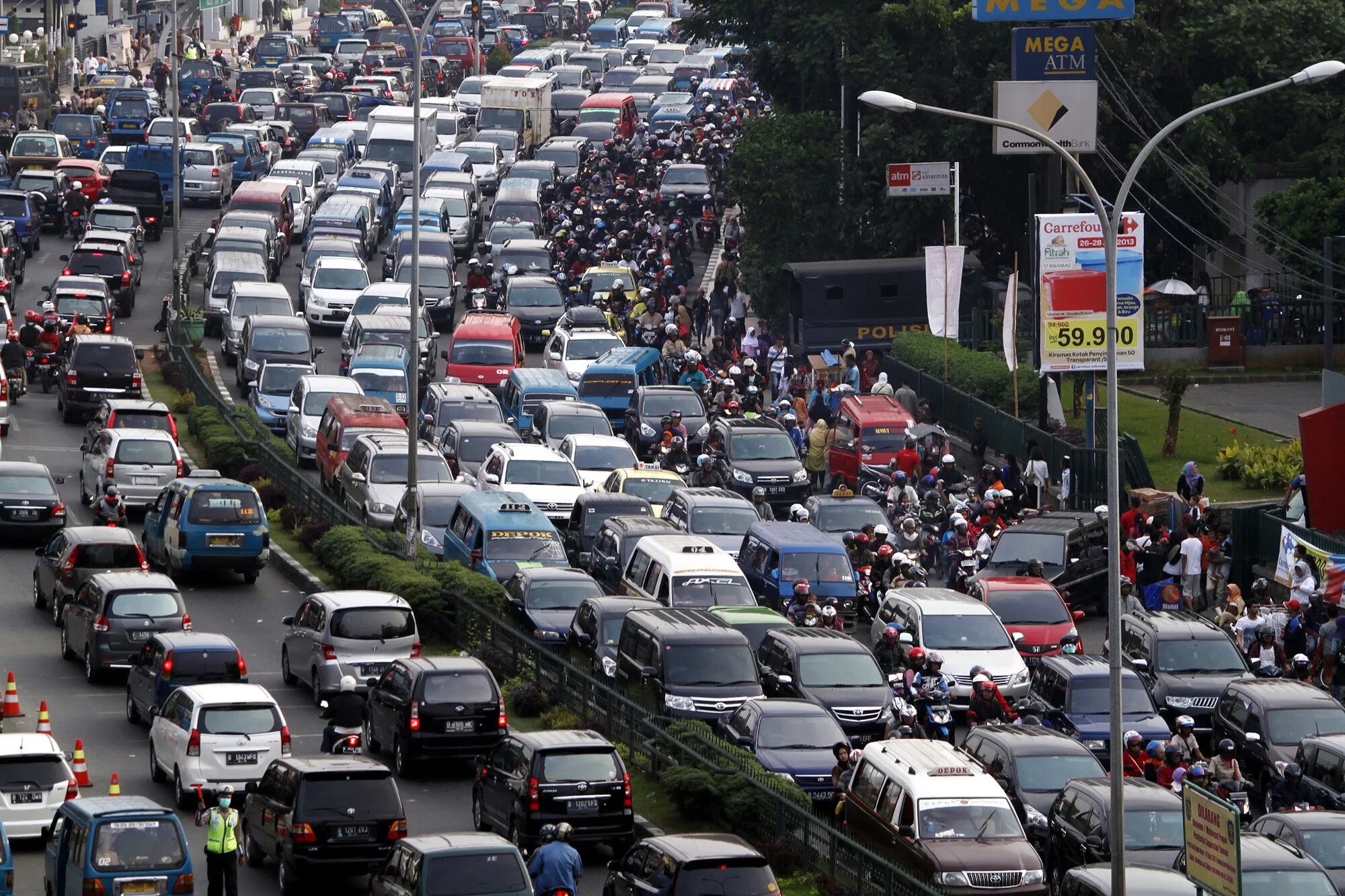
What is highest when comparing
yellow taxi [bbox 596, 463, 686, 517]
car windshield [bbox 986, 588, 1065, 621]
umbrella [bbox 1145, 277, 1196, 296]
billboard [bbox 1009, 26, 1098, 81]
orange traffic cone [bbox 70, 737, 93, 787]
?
billboard [bbox 1009, 26, 1098, 81]

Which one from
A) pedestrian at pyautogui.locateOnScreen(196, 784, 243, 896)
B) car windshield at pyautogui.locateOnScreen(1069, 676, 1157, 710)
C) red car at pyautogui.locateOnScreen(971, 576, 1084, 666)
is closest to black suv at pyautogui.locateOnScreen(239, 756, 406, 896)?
pedestrian at pyautogui.locateOnScreen(196, 784, 243, 896)

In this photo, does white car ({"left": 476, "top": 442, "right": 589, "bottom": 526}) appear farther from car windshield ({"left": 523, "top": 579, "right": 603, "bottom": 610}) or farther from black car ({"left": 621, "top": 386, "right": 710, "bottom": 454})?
car windshield ({"left": 523, "top": 579, "right": 603, "bottom": 610})

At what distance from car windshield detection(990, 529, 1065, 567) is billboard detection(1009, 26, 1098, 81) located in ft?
40.7

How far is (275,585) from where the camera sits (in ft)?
123

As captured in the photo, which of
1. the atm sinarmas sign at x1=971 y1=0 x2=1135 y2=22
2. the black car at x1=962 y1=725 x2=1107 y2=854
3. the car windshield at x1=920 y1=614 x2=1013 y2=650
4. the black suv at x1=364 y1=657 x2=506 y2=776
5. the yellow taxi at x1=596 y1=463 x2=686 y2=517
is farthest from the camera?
the atm sinarmas sign at x1=971 y1=0 x2=1135 y2=22

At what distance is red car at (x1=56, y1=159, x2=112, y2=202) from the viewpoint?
68625mm

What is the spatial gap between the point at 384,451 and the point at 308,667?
32.6ft

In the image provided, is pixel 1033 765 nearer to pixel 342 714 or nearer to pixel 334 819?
pixel 334 819

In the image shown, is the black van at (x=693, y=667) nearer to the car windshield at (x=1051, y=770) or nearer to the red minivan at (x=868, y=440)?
the car windshield at (x=1051, y=770)

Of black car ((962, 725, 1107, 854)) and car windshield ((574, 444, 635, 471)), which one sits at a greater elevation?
car windshield ((574, 444, 635, 471))

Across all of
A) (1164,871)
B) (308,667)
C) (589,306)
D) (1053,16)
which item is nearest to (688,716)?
(308,667)

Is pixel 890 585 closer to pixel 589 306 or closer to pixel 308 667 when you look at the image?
pixel 308 667

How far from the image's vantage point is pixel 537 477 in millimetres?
39531

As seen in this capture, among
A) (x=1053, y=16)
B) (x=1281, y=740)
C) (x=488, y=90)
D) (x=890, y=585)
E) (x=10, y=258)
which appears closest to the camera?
(x=1281, y=740)
